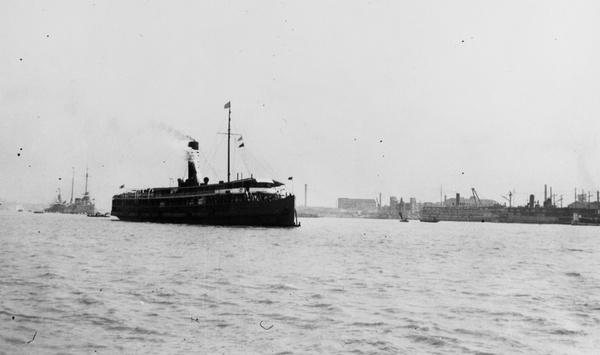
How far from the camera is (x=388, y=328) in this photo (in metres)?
10.3

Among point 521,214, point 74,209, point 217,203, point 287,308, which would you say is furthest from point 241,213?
point 74,209

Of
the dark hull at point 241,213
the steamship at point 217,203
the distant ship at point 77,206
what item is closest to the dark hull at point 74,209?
the distant ship at point 77,206

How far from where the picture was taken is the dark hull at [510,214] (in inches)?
5064

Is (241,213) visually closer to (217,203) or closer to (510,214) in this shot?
(217,203)

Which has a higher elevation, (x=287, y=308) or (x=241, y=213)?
(x=241, y=213)

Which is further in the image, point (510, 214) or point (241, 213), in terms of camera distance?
point (510, 214)

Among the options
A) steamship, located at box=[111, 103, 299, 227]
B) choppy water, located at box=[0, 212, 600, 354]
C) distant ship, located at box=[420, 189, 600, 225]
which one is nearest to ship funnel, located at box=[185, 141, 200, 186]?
steamship, located at box=[111, 103, 299, 227]

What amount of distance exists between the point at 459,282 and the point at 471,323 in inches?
255

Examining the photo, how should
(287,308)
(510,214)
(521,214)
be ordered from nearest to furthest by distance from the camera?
(287,308) < (521,214) < (510,214)

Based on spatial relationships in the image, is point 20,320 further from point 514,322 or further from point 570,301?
point 570,301

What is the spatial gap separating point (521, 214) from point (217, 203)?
107766mm

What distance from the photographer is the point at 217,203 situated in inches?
2156

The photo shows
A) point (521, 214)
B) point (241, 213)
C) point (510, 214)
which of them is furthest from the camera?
point (510, 214)

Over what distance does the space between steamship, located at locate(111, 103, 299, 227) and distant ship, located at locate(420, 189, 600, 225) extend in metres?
97.4
